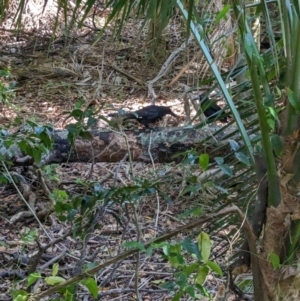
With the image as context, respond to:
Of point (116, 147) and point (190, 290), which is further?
point (116, 147)

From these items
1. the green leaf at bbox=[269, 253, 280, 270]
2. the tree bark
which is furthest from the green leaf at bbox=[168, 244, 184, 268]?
the tree bark

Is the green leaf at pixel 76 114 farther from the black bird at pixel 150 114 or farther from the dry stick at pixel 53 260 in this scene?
the black bird at pixel 150 114

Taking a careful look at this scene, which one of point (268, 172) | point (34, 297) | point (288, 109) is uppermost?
point (288, 109)

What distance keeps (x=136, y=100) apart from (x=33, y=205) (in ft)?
7.29

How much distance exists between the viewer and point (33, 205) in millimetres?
2791

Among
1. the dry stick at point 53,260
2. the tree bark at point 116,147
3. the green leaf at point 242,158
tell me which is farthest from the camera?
the tree bark at point 116,147

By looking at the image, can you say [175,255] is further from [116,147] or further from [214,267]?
[116,147]

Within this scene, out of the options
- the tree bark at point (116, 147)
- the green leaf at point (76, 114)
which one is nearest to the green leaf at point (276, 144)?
the green leaf at point (76, 114)

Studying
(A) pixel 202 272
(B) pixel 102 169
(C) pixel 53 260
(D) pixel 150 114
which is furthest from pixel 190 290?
(D) pixel 150 114

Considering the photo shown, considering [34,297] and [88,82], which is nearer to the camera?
[34,297]

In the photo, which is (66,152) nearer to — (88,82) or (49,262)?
(49,262)

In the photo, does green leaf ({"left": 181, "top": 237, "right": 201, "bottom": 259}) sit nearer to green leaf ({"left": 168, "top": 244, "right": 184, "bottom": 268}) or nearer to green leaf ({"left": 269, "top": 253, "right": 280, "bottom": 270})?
green leaf ({"left": 168, "top": 244, "right": 184, "bottom": 268})

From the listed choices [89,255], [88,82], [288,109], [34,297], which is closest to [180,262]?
[34,297]

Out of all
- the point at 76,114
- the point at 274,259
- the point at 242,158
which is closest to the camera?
the point at 274,259
